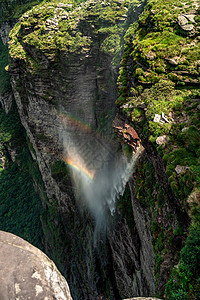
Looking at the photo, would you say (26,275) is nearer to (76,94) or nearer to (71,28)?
(76,94)

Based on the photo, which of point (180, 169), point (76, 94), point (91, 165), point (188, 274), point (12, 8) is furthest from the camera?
point (12, 8)

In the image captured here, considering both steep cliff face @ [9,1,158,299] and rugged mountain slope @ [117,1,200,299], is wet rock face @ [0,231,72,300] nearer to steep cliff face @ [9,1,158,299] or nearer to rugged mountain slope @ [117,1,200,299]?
rugged mountain slope @ [117,1,200,299]

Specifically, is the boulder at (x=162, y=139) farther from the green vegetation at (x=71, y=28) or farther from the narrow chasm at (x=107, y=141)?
the green vegetation at (x=71, y=28)

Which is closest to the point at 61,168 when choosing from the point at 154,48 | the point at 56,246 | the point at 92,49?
the point at 56,246

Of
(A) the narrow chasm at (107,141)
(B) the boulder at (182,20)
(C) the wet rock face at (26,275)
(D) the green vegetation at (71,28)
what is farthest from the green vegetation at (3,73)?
(C) the wet rock face at (26,275)

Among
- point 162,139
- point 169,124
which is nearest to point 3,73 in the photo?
point 169,124

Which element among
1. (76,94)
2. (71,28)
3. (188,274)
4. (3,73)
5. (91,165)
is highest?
(3,73)
